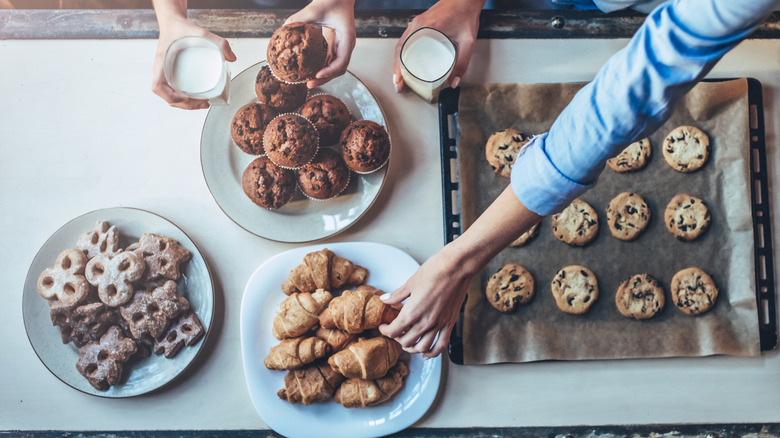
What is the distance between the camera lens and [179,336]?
129 centimetres

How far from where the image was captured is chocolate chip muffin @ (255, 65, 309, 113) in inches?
50.2

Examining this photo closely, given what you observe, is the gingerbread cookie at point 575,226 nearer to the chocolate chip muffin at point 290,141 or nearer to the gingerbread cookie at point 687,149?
the gingerbread cookie at point 687,149

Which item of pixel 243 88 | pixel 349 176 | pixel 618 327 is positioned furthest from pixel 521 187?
pixel 243 88

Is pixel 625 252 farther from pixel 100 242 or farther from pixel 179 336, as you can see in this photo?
pixel 100 242

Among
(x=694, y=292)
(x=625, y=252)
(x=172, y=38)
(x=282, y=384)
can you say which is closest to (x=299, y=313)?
(x=282, y=384)

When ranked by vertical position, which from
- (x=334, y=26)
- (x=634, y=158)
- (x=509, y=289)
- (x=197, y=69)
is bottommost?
(x=509, y=289)

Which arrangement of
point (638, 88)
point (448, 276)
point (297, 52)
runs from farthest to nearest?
point (297, 52) → point (448, 276) → point (638, 88)

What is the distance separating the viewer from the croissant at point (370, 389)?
1.24m

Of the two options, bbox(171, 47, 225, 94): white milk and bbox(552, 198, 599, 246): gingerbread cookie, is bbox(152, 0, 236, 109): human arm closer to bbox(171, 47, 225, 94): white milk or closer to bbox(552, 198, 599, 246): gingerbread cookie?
bbox(171, 47, 225, 94): white milk

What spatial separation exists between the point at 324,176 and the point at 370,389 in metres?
0.53

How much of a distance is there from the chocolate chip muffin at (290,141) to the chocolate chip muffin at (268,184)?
4 cm

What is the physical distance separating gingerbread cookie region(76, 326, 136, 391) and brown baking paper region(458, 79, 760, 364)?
2.83 ft

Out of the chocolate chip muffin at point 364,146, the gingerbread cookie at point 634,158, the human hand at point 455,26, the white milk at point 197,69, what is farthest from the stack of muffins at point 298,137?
the gingerbread cookie at point 634,158

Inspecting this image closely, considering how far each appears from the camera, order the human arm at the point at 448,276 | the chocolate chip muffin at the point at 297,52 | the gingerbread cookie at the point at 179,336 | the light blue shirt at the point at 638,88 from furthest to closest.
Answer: the gingerbread cookie at the point at 179,336, the chocolate chip muffin at the point at 297,52, the human arm at the point at 448,276, the light blue shirt at the point at 638,88
